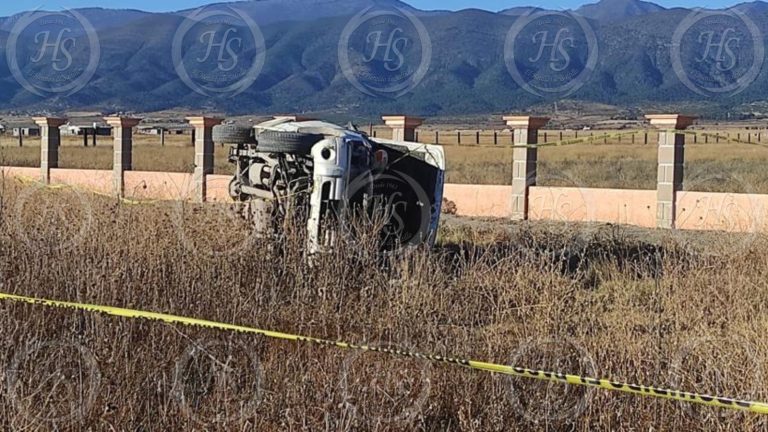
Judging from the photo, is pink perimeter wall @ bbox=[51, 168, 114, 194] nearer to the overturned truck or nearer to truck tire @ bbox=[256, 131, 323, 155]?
the overturned truck

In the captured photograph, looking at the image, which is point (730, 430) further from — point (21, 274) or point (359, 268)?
point (21, 274)

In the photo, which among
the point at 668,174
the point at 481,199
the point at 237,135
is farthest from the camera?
the point at 481,199

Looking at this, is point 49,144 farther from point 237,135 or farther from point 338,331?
point 338,331

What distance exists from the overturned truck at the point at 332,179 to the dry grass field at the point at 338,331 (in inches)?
16.1

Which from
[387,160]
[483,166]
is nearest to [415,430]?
[387,160]

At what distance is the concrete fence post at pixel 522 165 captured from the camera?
16.2 metres

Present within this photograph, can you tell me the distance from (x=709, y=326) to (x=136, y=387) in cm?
385

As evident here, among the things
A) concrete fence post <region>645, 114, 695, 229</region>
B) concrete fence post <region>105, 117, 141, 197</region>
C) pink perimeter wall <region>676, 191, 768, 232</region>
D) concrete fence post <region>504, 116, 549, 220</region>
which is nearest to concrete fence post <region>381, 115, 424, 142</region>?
concrete fence post <region>504, 116, 549, 220</region>

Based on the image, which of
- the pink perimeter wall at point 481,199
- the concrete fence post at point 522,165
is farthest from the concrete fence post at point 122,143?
the concrete fence post at point 522,165

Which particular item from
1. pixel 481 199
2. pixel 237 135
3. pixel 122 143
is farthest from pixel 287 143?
pixel 122 143

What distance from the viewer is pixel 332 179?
27.5ft

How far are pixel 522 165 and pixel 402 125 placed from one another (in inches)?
86.8

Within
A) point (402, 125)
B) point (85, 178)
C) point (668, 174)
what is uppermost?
point (402, 125)

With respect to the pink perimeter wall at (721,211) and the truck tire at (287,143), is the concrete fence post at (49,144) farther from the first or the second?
the truck tire at (287,143)
